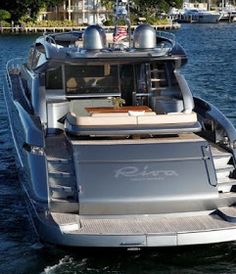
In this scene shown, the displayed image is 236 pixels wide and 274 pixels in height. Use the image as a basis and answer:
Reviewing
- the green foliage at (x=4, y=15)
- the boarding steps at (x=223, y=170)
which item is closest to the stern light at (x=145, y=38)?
the boarding steps at (x=223, y=170)

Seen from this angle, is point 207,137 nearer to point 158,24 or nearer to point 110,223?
point 110,223

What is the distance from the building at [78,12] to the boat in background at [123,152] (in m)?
83.9

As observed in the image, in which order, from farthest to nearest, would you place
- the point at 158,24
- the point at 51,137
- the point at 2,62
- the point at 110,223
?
the point at 158,24 → the point at 2,62 → the point at 51,137 → the point at 110,223

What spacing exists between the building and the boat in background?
8387 centimetres

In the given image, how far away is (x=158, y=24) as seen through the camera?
95.8 metres

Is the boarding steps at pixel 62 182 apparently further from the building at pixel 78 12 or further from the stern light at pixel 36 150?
the building at pixel 78 12

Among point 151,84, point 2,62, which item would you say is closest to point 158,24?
point 2,62

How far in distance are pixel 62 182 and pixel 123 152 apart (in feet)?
3.00

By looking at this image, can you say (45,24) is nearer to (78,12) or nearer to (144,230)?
(78,12)

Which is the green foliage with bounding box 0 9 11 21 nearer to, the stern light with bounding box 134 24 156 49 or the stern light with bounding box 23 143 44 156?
the stern light with bounding box 134 24 156 49

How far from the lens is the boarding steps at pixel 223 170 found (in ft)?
28.7

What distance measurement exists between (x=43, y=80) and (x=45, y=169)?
2.51 meters

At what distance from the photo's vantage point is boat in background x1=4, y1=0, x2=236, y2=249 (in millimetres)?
8047

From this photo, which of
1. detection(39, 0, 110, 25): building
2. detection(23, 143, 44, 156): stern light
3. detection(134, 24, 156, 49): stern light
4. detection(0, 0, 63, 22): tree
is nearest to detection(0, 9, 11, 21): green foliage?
detection(0, 0, 63, 22): tree
